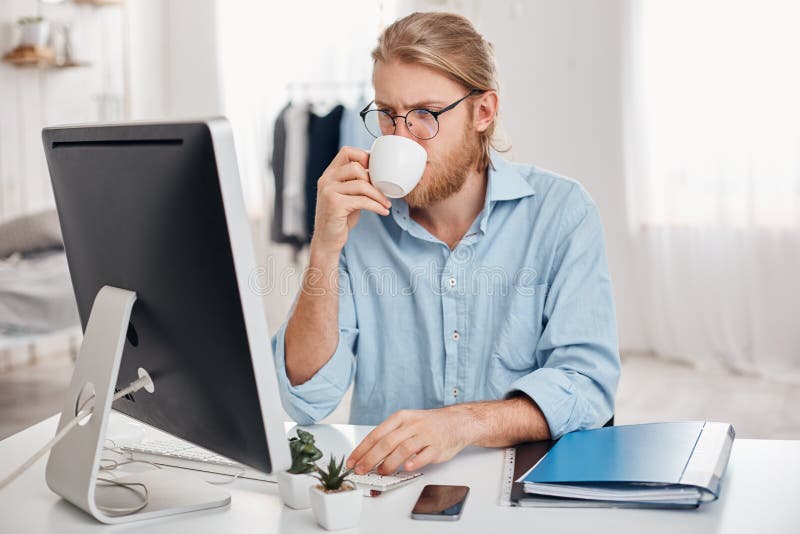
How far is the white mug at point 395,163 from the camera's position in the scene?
1.36 metres

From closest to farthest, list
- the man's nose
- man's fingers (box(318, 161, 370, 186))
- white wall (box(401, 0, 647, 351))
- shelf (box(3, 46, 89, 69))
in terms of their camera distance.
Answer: man's fingers (box(318, 161, 370, 186)) < the man's nose < shelf (box(3, 46, 89, 69)) < white wall (box(401, 0, 647, 351))

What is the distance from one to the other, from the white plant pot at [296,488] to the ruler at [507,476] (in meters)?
0.23

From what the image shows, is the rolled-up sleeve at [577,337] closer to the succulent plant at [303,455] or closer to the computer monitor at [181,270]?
the succulent plant at [303,455]

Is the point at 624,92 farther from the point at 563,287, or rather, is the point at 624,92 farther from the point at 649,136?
the point at 563,287

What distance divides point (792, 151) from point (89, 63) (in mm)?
3899

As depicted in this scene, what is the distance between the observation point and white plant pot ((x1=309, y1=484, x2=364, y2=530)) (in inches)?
37.2

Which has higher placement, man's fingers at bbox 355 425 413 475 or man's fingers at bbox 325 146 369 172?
man's fingers at bbox 325 146 369 172

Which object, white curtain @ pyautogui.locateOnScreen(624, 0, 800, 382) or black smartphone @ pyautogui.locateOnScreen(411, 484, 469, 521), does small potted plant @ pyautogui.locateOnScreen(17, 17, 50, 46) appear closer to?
white curtain @ pyautogui.locateOnScreen(624, 0, 800, 382)

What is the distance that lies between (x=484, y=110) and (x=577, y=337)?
53 cm

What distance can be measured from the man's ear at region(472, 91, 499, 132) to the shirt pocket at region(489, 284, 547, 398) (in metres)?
0.36

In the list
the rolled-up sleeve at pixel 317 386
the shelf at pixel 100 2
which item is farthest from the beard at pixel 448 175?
the shelf at pixel 100 2

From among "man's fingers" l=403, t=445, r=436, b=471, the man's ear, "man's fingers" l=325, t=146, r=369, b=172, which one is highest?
the man's ear

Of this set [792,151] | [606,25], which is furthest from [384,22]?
[792,151]

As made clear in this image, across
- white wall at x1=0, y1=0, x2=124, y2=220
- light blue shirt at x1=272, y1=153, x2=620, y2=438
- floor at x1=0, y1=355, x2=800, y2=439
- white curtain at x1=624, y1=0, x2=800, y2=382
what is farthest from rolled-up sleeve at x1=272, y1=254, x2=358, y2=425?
white wall at x1=0, y1=0, x2=124, y2=220
